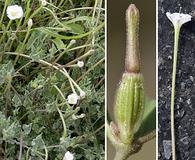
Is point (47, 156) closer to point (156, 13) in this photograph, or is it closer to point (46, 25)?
point (46, 25)

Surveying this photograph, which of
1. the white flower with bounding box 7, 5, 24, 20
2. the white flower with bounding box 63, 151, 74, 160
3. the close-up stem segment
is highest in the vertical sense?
the white flower with bounding box 7, 5, 24, 20

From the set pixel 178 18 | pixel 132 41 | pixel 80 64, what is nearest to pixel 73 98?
pixel 80 64

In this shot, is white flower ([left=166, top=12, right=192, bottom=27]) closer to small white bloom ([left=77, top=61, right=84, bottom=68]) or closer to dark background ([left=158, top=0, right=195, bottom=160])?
dark background ([left=158, top=0, right=195, bottom=160])

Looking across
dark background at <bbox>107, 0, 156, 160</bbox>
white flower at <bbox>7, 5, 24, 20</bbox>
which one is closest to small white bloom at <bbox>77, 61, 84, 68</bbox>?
dark background at <bbox>107, 0, 156, 160</bbox>

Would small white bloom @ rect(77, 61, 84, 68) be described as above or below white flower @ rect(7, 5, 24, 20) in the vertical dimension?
below

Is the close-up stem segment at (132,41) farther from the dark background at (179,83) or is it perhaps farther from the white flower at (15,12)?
the white flower at (15,12)

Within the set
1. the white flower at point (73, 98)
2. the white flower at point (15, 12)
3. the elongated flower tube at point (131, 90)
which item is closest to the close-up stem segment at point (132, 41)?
the elongated flower tube at point (131, 90)
